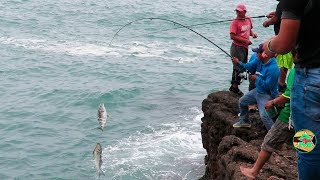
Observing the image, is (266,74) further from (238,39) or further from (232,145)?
(238,39)

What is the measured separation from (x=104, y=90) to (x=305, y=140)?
17.6 meters

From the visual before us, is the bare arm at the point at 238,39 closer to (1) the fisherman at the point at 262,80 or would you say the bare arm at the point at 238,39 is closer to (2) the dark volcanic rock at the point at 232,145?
(2) the dark volcanic rock at the point at 232,145

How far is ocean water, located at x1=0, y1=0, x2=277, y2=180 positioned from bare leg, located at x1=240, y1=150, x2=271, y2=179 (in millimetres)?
5481

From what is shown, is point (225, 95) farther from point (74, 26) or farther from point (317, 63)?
point (74, 26)

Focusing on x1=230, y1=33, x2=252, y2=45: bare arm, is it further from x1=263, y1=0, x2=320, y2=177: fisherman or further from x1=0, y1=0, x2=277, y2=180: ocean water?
x1=263, y1=0, x2=320, y2=177: fisherman

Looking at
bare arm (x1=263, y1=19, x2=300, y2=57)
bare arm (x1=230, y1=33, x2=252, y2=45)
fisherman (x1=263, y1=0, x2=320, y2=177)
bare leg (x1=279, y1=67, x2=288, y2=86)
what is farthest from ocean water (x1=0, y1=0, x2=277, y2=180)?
bare arm (x1=263, y1=19, x2=300, y2=57)

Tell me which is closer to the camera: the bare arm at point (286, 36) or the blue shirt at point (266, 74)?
the bare arm at point (286, 36)

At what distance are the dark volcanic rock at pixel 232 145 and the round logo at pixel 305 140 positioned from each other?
2.18 m

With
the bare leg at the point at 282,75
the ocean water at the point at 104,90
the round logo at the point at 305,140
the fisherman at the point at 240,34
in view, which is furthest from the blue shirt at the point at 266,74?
the round logo at the point at 305,140

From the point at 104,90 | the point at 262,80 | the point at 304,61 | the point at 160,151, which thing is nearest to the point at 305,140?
the point at 304,61

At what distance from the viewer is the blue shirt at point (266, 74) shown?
705cm

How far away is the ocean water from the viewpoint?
45.5 feet

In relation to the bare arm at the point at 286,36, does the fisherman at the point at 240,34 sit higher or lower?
lower

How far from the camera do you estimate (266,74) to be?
7.16 m
